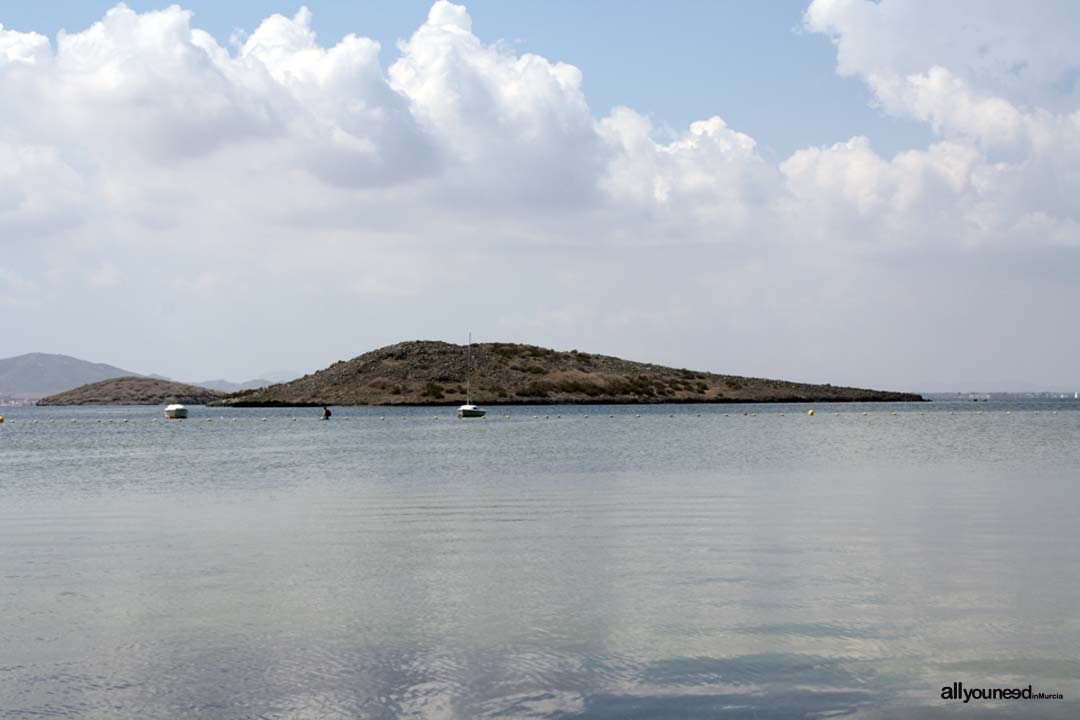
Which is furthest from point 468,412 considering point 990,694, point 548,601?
point 990,694

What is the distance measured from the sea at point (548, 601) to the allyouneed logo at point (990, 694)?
0.05 meters

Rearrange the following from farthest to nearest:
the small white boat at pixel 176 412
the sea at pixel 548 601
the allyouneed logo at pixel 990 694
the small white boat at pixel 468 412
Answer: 1. the small white boat at pixel 176 412
2. the small white boat at pixel 468 412
3. the sea at pixel 548 601
4. the allyouneed logo at pixel 990 694

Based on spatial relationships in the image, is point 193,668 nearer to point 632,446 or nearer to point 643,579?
point 643,579

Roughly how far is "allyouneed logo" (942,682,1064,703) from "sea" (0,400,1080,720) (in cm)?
5

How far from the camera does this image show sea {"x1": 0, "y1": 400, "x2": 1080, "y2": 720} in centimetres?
1124

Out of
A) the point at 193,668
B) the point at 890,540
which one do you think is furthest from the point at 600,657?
the point at 890,540

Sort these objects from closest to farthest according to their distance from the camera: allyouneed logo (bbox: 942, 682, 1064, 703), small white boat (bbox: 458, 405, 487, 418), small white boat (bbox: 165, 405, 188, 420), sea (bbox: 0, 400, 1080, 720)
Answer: allyouneed logo (bbox: 942, 682, 1064, 703) → sea (bbox: 0, 400, 1080, 720) → small white boat (bbox: 458, 405, 487, 418) → small white boat (bbox: 165, 405, 188, 420)

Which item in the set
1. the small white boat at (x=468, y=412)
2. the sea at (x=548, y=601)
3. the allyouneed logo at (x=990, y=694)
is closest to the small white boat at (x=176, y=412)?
the small white boat at (x=468, y=412)

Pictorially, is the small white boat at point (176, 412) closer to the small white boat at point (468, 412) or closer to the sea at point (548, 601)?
the small white boat at point (468, 412)

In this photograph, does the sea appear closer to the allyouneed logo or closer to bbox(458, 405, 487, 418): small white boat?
the allyouneed logo

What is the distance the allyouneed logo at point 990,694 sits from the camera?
35.7 ft

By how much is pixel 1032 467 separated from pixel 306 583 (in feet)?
115

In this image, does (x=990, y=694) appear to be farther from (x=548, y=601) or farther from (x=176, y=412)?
(x=176, y=412)

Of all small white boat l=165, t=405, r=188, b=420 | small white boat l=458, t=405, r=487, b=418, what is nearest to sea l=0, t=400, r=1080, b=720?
small white boat l=458, t=405, r=487, b=418
